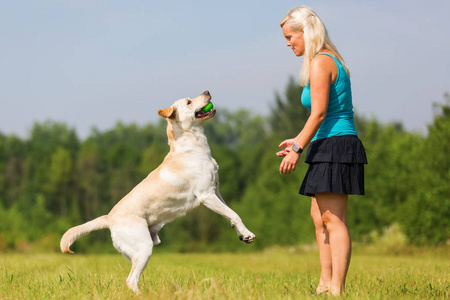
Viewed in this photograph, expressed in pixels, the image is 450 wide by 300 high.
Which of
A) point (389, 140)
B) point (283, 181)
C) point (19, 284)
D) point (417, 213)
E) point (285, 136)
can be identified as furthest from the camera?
point (285, 136)

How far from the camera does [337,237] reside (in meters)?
5.19

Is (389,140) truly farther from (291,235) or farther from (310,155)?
(310,155)

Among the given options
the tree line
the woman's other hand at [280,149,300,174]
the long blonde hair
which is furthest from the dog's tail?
the tree line

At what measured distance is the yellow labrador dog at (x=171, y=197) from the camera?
5602 mm

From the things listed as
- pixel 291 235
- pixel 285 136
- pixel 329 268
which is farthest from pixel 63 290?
pixel 285 136

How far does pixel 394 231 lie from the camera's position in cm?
2491

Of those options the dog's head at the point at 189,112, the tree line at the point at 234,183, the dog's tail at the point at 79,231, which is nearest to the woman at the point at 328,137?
the dog's head at the point at 189,112

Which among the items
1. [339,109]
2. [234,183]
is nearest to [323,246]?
[339,109]

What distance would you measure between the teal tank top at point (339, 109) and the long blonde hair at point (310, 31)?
150mm

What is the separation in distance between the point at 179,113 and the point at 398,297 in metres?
3.21

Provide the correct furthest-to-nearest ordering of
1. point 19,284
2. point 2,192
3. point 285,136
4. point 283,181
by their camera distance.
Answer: point 2,192, point 285,136, point 283,181, point 19,284

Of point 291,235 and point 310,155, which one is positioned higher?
point 310,155

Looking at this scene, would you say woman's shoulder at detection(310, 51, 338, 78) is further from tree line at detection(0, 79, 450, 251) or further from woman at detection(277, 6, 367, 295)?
tree line at detection(0, 79, 450, 251)

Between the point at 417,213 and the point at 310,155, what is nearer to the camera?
the point at 310,155
